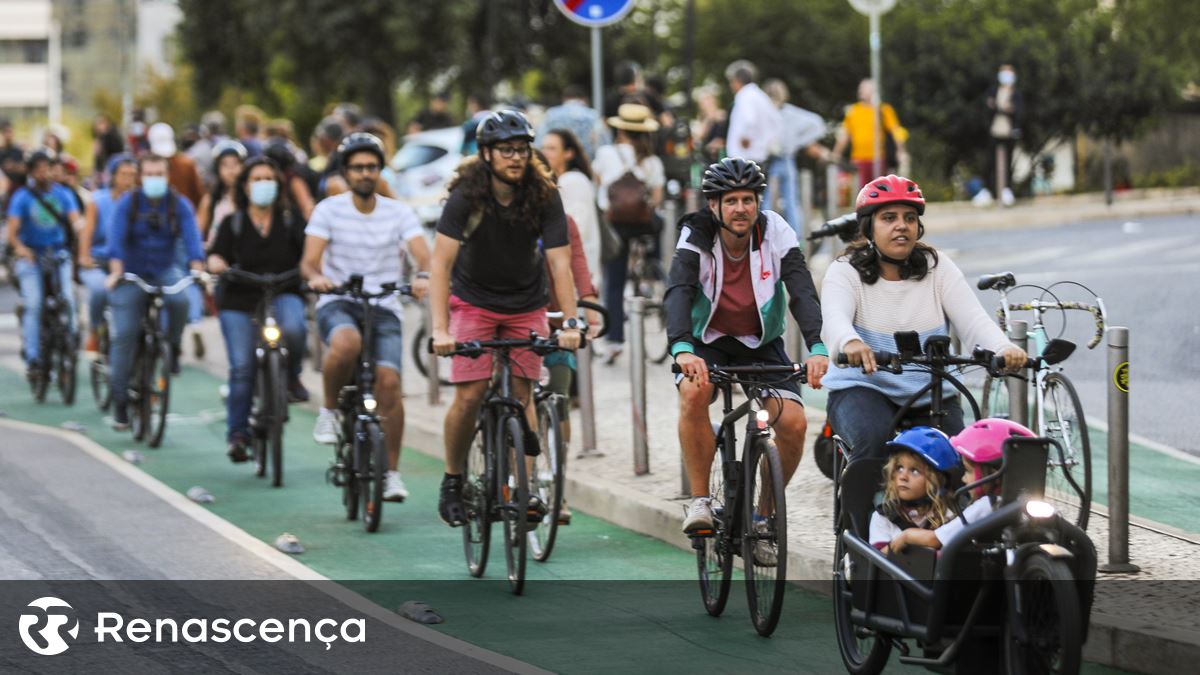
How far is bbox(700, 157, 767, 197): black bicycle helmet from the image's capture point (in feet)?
25.7

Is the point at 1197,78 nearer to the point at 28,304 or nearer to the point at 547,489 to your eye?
the point at 28,304

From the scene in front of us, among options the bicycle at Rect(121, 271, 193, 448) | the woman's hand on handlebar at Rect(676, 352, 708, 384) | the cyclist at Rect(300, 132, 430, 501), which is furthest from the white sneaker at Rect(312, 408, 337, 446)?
the woman's hand on handlebar at Rect(676, 352, 708, 384)

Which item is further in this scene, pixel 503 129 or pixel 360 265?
pixel 360 265

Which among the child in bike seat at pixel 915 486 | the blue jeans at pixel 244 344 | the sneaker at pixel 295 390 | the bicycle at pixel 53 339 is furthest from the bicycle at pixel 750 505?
the bicycle at pixel 53 339

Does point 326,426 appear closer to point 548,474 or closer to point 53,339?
point 548,474

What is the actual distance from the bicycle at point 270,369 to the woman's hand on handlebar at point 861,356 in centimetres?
529

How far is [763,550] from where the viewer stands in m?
7.61

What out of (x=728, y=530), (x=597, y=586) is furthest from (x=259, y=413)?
(x=728, y=530)

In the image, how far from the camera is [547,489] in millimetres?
9234

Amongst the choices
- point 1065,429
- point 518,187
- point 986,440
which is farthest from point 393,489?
point 986,440

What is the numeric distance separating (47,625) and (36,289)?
901 cm

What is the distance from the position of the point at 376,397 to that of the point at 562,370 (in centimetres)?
125

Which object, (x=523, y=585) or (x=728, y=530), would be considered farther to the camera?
(x=523, y=585)

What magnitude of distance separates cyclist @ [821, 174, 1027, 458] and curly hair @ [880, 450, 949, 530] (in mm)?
811
